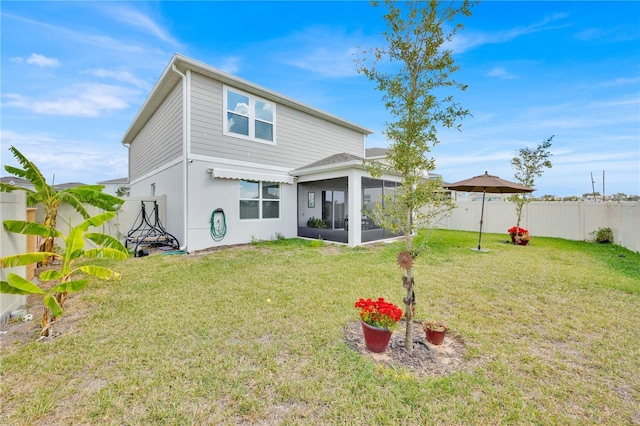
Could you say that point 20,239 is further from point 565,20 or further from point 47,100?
point 565,20

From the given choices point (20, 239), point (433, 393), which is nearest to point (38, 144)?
point (20, 239)

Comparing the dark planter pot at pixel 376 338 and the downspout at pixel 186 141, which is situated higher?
the downspout at pixel 186 141

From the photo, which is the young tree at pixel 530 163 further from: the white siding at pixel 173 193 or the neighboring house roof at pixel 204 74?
the white siding at pixel 173 193

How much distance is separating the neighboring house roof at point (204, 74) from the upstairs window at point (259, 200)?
11.5 feet

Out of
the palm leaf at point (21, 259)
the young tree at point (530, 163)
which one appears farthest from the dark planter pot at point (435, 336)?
the young tree at point (530, 163)

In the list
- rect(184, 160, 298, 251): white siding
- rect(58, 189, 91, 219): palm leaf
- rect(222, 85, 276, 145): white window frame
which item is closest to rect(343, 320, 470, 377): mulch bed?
rect(58, 189, 91, 219): palm leaf

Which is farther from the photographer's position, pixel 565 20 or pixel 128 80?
pixel 128 80

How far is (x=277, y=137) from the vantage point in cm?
1102

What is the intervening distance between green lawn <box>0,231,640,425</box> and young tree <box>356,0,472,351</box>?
941mm

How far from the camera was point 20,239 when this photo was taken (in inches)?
166

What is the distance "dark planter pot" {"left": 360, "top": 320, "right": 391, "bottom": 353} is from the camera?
9.60 feet

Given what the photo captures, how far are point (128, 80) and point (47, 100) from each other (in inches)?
108

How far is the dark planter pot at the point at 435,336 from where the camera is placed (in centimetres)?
308

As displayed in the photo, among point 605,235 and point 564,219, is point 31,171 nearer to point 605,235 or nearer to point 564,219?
point 605,235
